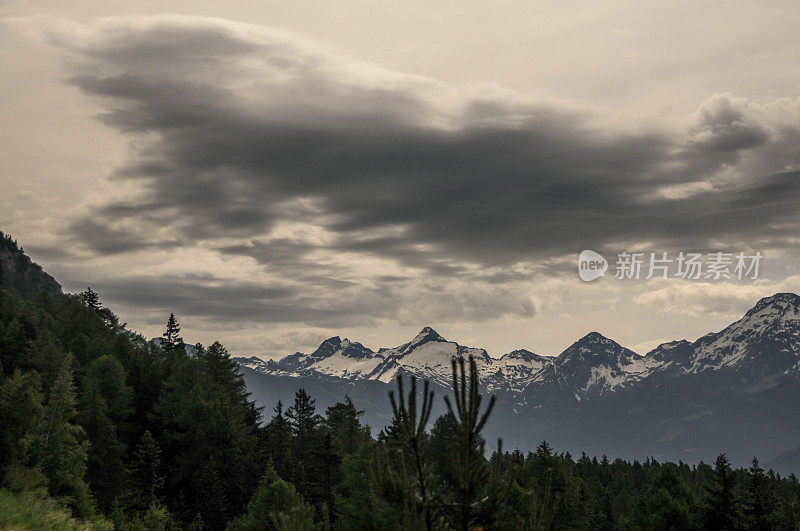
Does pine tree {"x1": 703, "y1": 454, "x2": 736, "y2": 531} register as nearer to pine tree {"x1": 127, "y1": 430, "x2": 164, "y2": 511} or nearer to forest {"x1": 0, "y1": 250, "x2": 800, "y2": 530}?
forest {"x1": 0, "y1": 250, "x2": 800, "y2": 530}

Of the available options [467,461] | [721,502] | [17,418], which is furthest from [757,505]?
[17,418]

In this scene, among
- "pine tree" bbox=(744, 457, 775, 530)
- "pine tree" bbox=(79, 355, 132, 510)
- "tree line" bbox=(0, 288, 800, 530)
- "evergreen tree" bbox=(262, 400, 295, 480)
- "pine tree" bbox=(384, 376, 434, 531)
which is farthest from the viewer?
"evergreen tree" bbox=(262, 400, 295, 480)

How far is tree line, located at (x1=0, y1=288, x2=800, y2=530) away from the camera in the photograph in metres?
11.6

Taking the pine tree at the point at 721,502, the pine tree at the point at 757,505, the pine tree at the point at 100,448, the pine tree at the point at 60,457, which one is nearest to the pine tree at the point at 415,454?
the pine tree at the point at 60,457

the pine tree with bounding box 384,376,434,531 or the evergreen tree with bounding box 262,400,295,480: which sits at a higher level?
the pine tree with bounding box 384,376,434,531

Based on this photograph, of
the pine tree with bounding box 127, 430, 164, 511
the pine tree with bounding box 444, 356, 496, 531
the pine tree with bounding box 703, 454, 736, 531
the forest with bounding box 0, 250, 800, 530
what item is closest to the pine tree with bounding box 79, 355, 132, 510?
the forest with bounding box 0, 250, 800, 530

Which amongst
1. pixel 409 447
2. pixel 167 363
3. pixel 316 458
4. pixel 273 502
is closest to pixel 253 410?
pixel 167 363

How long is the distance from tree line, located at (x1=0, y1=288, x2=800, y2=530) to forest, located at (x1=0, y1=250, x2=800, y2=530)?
0.08m

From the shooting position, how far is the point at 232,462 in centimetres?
8119

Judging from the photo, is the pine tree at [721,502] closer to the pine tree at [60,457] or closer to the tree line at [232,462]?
the tree line at [232,462]

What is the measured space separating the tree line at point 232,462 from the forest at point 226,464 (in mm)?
76

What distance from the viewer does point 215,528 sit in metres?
72.1

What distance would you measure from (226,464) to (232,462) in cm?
75

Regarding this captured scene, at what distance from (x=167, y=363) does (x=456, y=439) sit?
319 feet
